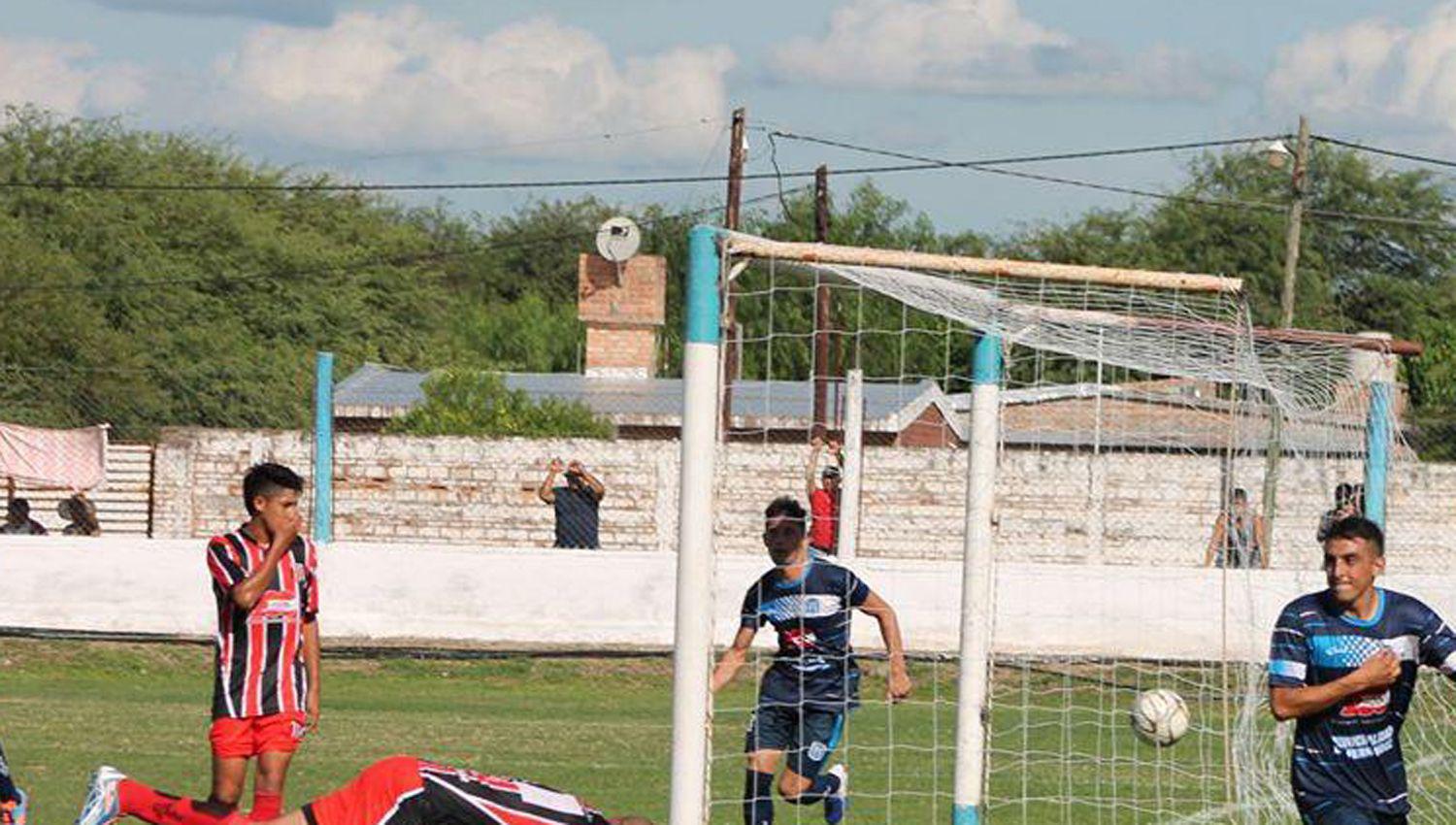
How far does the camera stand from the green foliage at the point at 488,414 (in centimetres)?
2378

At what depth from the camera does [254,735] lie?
9.34 meters

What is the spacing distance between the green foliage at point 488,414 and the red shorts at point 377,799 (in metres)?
15.1

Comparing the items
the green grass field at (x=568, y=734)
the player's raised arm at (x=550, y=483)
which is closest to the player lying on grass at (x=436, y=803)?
the green grass field at (x=568, y=734)

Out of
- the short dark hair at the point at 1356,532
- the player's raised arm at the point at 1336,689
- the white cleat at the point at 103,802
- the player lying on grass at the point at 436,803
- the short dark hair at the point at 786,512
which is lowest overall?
the white cleat at the point at 103,802

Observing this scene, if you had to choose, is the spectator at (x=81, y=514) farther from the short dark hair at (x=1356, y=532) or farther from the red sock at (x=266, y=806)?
the short dark hair at (x=1356, y=532)

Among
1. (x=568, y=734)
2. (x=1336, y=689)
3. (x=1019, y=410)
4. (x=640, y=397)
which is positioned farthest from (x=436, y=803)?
(x=640, y=397)

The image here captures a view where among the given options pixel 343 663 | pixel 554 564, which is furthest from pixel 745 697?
pixel 343 663

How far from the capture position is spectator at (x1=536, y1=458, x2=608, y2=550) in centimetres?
1986

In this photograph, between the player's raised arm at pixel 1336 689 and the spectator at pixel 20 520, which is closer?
the player's raised arm at pixel 1336 689

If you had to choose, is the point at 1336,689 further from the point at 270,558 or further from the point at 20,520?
the point at 20,520

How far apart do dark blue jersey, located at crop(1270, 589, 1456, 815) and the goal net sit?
6.09ft

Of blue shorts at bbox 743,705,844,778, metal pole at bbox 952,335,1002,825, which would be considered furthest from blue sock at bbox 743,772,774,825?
metal pole at bbox 952,335,1002,825

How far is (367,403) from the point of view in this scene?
29.3 metres

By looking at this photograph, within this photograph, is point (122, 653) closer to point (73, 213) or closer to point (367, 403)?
point (367, 403)
